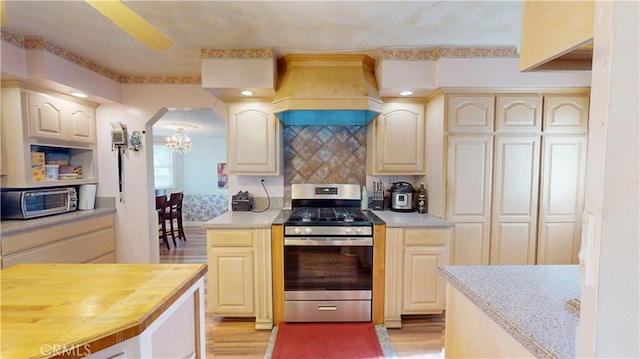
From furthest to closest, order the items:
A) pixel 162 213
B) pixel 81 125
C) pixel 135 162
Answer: pixel 162 213
pixel 135 162
pixel 81 125

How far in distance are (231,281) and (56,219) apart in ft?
5.66

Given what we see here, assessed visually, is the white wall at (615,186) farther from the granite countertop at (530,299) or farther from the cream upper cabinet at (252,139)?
the cream upper cabinet at (252,139)

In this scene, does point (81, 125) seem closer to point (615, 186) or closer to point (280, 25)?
point (280, 25)

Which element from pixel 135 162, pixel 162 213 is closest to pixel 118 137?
pixel 135 162

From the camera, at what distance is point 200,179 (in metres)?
6.86

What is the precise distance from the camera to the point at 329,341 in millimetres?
2055

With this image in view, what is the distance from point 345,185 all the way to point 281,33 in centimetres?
153

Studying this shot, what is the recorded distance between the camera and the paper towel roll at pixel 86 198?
9.67 ft

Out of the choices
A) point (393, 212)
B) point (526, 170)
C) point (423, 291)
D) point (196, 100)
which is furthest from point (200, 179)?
point (526, 170)

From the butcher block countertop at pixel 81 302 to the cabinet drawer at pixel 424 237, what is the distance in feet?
5.33

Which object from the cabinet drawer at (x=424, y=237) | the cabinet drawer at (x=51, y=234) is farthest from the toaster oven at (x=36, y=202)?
the cabinet drawer at (x=424, y=237)

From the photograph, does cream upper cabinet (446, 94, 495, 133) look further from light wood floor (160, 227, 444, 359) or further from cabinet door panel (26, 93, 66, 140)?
cabinet door panel (26, 93, 66, 140)

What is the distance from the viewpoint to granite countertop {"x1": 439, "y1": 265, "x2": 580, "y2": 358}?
0.69 metres

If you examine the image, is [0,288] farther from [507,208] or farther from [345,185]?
[507,208]
